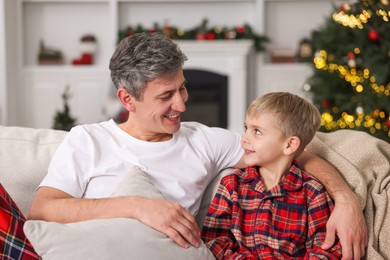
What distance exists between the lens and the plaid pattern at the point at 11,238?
6.12 feet

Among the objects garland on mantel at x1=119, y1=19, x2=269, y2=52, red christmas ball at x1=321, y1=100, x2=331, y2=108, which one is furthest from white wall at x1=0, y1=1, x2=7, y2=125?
red christmas ball at x1=321, y1=100, x2=331, y2=108

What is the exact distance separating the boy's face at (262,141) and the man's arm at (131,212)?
0.32 m

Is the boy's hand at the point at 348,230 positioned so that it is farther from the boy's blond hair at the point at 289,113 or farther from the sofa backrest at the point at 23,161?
the sofa backrest at the point at 23,161

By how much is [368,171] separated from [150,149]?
0.71 m

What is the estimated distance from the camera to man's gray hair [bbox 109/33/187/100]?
2.18 meters

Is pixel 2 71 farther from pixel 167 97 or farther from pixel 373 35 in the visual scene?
pixel 167 97

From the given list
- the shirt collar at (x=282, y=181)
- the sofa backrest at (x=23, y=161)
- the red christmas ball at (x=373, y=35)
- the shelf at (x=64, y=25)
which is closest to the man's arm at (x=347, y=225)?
the shirt collar at (x=282, y=181)

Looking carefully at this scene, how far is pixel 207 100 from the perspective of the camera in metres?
7.18

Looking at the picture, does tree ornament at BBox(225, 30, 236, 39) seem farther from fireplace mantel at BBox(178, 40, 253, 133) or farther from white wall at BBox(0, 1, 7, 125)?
white wall at BBox(0, 1, 7, 125)

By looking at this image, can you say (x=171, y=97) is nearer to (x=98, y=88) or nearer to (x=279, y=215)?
(x=279, y=215)

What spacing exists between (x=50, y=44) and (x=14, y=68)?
0.52 m

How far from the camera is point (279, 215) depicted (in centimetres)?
208

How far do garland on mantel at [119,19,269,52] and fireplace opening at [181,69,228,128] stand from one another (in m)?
0.37

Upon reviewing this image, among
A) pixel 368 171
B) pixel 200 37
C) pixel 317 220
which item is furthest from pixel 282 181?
pixel 200 37
